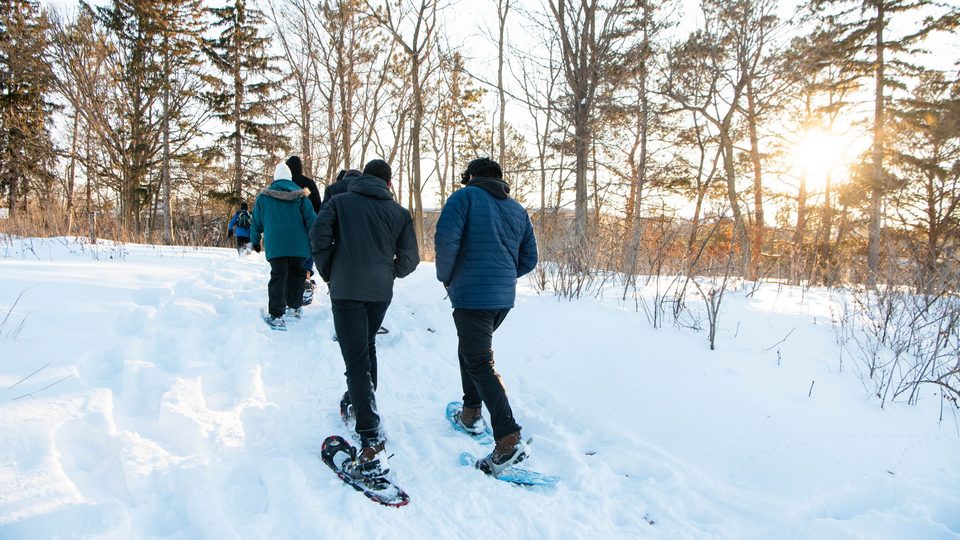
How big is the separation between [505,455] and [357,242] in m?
1.57

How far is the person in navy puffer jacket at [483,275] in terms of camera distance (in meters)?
2.71

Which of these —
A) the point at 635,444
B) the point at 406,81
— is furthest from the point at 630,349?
the point at 406,81

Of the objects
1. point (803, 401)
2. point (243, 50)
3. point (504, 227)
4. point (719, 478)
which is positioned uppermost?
point (243, 50)

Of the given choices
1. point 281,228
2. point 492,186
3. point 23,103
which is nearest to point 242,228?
point 281,228

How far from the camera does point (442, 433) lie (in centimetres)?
319

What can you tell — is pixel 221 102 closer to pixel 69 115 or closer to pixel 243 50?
pixel 243 50

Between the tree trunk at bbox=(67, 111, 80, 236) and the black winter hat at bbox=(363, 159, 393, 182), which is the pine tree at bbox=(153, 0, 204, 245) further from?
the black winter hat at bbox=(363, 159, 393, 182)

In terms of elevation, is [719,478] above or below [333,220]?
below

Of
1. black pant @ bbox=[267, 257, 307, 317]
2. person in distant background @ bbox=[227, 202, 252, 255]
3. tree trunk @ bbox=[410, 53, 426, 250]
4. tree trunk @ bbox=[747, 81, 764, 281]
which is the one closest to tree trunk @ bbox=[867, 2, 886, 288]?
tree trunk @ bbox=[747, 81, 764, 281]

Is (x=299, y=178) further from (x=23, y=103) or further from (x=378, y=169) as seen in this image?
(x=23, y=103)

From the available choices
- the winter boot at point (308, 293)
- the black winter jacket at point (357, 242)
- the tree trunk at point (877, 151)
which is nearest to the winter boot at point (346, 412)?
the black winter jacket at point (357, 242)

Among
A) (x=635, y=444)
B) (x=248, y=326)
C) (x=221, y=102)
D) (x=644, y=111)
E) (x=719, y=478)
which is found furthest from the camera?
(x=221, y=102)

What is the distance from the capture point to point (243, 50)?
21094mm

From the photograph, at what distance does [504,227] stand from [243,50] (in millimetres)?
23667
